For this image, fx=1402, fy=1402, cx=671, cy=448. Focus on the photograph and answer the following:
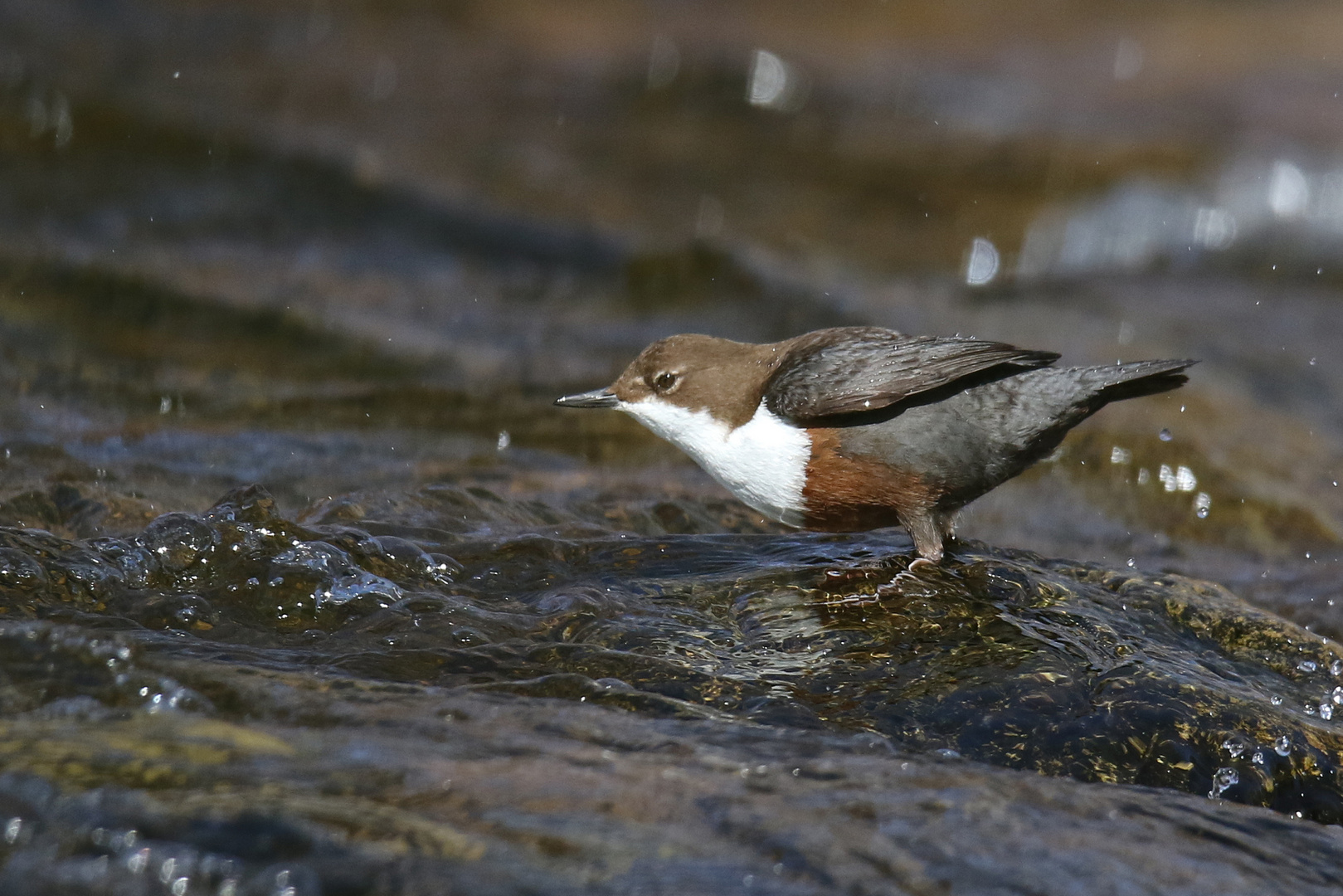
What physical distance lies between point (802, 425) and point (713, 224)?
20.5 ft

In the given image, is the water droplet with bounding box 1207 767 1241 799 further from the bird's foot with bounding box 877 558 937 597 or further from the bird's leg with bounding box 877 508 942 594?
the bird's leg with bounding box 877 508 942 594

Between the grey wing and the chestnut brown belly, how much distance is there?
12 centimetres

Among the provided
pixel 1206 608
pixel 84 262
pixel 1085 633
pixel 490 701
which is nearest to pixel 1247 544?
pixel 1206 608

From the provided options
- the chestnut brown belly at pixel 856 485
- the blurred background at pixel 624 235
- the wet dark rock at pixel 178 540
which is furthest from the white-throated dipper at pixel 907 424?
the wet dark rock at pixel 178 540

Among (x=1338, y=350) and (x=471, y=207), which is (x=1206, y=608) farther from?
(x=471, y=207)

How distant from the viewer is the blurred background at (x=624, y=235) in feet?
20.3

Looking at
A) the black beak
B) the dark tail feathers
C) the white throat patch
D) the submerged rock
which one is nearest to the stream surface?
the submerged rock

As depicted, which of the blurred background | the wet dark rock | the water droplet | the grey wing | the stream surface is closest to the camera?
the stream surface

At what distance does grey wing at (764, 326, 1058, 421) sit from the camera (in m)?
4.42

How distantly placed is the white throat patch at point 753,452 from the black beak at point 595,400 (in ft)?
0.47

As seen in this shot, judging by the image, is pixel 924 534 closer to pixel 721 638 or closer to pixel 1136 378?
pixel 1136 378

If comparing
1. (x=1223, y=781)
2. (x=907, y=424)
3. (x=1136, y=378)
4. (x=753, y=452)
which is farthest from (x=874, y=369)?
(x=1223, y=781)

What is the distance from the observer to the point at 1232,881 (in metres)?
2.81

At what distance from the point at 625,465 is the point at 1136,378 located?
276cm
